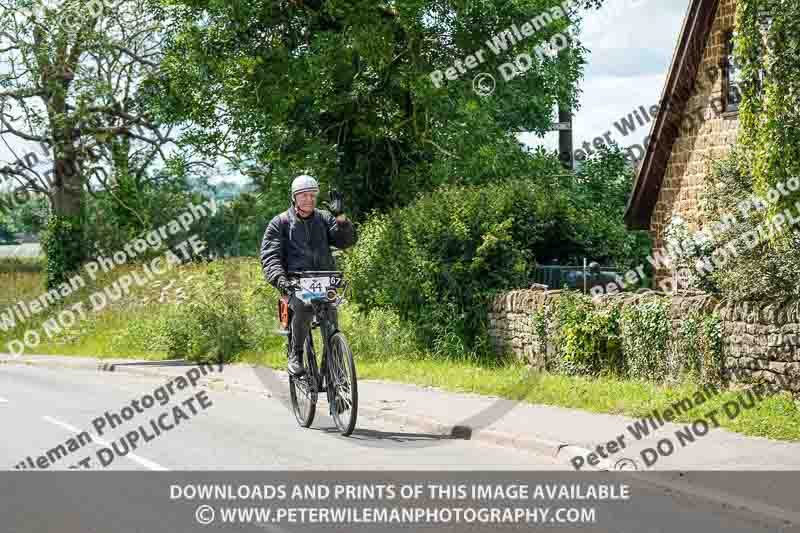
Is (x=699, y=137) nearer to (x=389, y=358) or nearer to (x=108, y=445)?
(x=389, y=358)

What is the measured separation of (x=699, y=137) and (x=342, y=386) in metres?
13.8

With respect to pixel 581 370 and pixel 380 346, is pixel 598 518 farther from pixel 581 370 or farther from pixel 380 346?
pixel 380 346

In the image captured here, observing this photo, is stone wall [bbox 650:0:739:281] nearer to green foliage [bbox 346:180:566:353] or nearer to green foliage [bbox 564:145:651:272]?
green foliage [bbox 346:180:566:353]

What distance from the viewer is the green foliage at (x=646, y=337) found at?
14.2 m

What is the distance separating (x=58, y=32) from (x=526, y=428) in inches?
1102

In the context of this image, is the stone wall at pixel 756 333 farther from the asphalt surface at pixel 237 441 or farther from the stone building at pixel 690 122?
the stone building at pixel 690 122

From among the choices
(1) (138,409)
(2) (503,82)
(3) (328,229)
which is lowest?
(1) (138,409)

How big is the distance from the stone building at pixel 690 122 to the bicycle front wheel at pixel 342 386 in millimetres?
12299

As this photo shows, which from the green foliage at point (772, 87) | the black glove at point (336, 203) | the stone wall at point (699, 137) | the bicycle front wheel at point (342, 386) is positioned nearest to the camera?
the bicycle front wheel at point (342, 386)

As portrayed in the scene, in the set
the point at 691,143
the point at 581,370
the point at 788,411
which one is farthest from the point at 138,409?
the point at 691,143

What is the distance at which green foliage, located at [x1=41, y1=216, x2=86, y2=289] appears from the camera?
37.4 m

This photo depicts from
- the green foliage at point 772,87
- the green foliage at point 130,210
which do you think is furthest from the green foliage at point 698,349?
the green foliage at point 130,210

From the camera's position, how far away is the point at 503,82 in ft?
88.4

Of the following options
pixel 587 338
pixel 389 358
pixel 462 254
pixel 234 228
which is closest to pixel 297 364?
pixel 587 338
